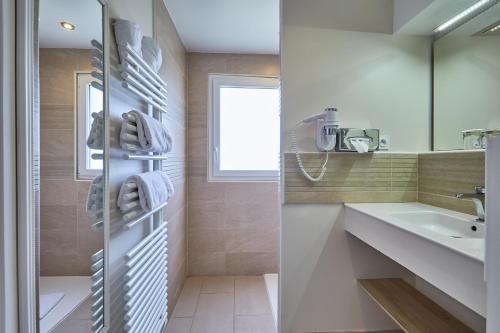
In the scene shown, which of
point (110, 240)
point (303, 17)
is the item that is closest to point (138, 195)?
point (110, 240)

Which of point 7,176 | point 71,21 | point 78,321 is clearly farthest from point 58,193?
point 71,21

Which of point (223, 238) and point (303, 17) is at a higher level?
point (303, 17)

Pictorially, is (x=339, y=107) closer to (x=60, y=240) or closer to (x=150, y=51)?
(x=150, y=51)

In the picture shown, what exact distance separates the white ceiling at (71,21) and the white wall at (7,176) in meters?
0.10

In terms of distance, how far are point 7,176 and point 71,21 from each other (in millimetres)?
570

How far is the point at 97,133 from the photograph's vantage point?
1.06 m

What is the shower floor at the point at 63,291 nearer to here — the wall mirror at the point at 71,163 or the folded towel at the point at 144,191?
the wall mirror at the point at 71,163

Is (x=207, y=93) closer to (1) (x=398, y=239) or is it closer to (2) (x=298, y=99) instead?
(2) (x=298, y=99)

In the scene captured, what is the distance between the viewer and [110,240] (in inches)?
46.3

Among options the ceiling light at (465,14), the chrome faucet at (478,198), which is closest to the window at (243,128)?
the ceiling light at (465,14)

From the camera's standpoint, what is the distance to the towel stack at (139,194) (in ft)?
4.09

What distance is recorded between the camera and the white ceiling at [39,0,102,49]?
83 cm

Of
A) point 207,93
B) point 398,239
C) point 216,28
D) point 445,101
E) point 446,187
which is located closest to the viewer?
point 398,239

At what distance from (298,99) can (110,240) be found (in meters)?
1.36
